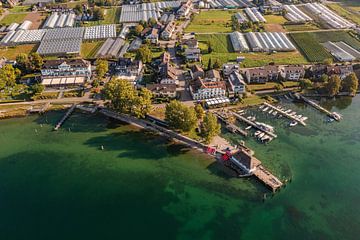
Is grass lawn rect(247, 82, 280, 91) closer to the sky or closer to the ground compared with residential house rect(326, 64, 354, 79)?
closer to the ground

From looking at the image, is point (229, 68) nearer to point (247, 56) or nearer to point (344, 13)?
point (247, 56)

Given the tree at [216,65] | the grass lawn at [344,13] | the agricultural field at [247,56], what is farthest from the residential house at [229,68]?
the grass lawn at [344,13]

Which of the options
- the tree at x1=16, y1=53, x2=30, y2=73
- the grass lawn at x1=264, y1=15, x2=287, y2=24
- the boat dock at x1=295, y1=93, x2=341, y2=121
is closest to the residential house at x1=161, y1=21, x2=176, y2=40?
the grass lawn at x1=264, y1=15, x2=287, y2=24

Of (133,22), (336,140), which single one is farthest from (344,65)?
(133,22)

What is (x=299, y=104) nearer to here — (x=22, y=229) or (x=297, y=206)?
(x=297, y=206)

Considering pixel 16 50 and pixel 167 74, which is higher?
pixel 16 50

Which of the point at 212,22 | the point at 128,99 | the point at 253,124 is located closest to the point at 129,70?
the point at 128,99

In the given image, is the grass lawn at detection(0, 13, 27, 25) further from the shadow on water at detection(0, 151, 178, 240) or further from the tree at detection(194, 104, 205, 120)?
the tree at detection(194, 104, 205, 120)
